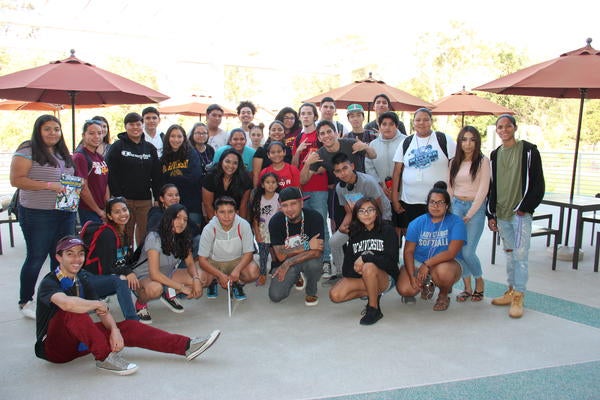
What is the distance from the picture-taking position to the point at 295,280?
15.5 feet

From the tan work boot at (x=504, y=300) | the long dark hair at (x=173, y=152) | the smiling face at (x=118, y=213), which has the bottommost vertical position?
the tan work boot at (x=504, y=300)

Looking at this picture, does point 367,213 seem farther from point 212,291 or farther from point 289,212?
point 212,291

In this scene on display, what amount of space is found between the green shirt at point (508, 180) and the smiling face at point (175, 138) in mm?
3135

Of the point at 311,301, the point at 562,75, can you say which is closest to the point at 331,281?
the point at 311,301

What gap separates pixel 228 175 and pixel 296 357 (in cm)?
224

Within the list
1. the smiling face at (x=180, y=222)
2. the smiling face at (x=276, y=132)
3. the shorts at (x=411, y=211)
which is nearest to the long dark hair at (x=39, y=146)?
the smiling face at (x=180, y=222)

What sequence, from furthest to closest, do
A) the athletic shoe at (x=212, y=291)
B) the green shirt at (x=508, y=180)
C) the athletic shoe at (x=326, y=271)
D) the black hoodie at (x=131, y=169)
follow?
the athletic shoe at (x=326, y=271) < the black hoodie at (x=131, y=169) < the athletic shoe at (x=212, y=291) < the green shirt at (x=508, y=180)

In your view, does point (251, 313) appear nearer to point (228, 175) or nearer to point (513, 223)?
point (228, 175)

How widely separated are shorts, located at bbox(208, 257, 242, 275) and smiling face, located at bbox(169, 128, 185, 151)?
1279 mm

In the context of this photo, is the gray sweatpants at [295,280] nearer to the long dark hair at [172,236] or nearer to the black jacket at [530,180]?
the long dark hair at [172,236]

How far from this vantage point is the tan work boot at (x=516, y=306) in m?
4.26

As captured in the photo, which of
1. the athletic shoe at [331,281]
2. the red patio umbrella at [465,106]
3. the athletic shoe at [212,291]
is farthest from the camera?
the red patio umbrella at [465,106]

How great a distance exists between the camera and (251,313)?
445cm

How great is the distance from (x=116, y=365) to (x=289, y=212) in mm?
2042
